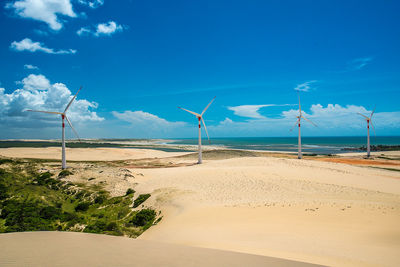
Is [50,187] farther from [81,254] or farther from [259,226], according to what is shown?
[259,226]

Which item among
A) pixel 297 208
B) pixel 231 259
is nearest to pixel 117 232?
pixel 231 259

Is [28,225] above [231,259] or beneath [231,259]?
beneath

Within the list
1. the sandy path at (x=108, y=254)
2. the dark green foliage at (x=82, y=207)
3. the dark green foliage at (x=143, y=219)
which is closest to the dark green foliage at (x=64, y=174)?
the dark green foliage at (x=82, y=207)

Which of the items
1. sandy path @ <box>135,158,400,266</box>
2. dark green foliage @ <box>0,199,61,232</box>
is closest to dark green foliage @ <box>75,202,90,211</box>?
dark green foliage @ <box>0,199,61,232</box>

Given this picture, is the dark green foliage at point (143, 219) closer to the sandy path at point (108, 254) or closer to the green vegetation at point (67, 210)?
the green vegetation at point (67, 210)

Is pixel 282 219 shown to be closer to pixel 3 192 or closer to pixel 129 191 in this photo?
pixel 129 191
